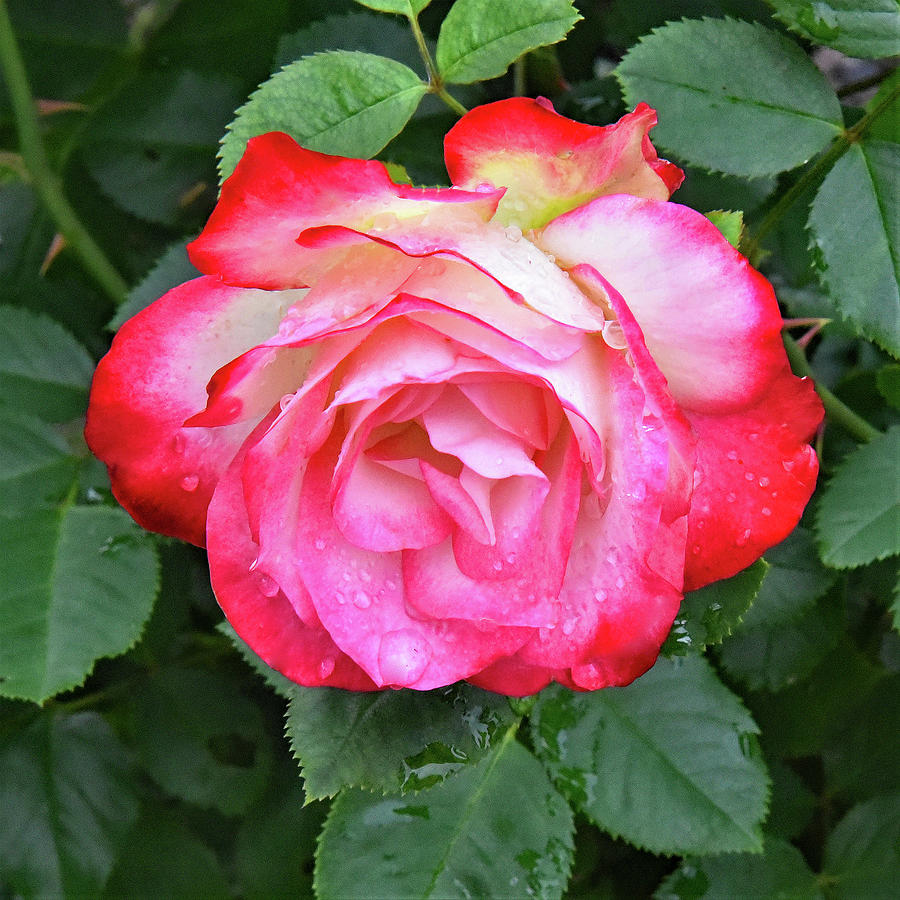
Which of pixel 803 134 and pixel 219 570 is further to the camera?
pixel 803 134

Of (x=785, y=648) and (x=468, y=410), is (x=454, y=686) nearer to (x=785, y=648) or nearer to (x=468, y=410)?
(x=468, y=410)

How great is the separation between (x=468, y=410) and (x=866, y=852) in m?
0.81

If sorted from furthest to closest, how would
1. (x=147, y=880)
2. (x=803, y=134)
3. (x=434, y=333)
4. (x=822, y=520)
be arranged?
1. (x=147, y=880)
2. (x=822, y=520)
3. (x=803, y=134)
4. (x=434, y=333)

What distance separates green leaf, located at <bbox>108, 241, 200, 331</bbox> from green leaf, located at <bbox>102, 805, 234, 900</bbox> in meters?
0.69

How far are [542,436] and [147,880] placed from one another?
959 millimetres

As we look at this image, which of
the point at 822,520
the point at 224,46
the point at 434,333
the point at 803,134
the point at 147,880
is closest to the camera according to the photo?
the point at 434,333

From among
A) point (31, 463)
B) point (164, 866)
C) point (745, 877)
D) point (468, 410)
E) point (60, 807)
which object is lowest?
point (164, 866)

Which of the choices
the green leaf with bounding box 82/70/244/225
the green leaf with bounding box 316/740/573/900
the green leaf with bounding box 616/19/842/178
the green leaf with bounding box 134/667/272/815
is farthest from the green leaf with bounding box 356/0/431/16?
the green leaf with bounding box 134/667/272/815

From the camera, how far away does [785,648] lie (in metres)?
0.96

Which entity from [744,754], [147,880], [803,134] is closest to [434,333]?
[803,134]

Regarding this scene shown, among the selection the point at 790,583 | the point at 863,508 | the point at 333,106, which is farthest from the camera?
the point at 790,583

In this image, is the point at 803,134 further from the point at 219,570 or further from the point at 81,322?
the point at 81,322

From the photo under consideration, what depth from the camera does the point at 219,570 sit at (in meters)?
0.55

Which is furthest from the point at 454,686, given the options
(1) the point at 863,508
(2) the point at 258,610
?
(1) the point at 863,508
